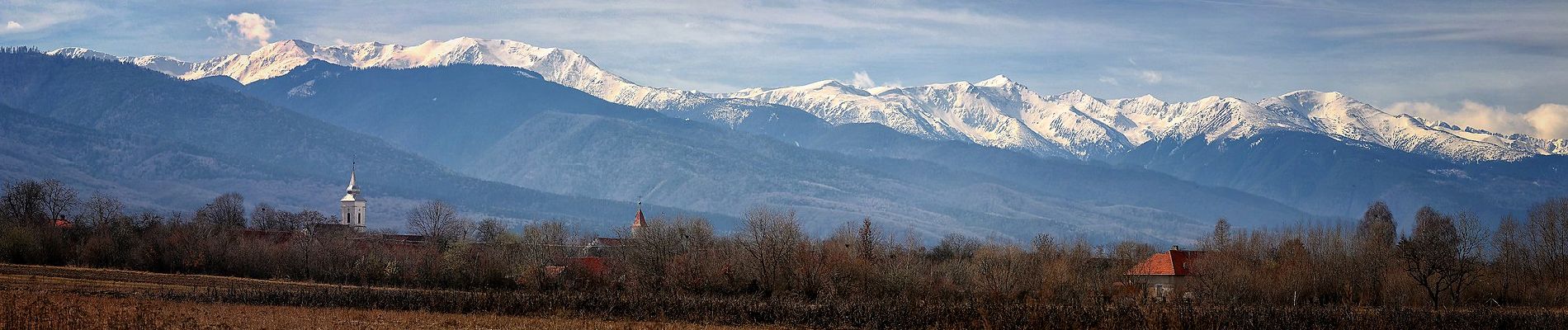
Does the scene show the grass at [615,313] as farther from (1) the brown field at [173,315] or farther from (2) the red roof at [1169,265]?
(2) the red roof at [1169,265]

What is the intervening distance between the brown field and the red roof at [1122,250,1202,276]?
47801 mm

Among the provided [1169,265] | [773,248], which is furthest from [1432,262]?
[773,248]

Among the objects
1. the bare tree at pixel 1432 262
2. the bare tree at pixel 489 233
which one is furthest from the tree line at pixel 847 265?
the bare tree at pixel 489 233

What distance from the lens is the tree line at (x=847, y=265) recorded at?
86.0 metres

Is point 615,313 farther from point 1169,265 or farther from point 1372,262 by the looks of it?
point 1372,262

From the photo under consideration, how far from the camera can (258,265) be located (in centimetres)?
10119

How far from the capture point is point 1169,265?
10100 cm

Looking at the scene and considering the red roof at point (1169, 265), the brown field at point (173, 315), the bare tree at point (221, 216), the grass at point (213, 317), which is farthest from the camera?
the bare tree at point (221, 216)

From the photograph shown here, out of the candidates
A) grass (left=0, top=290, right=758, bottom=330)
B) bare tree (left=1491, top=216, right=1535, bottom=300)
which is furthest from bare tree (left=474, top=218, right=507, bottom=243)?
bare tree (left=1491, top=216, right=1535, bottom=300)

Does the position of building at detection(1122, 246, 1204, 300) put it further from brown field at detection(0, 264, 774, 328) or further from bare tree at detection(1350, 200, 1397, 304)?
brown field at detection(0, 264, 774, 328)

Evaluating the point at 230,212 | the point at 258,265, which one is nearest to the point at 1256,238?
the point at 258,265

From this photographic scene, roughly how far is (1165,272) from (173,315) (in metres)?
65.9

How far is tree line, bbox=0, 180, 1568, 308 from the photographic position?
282ft

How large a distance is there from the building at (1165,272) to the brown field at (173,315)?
1822 inches
